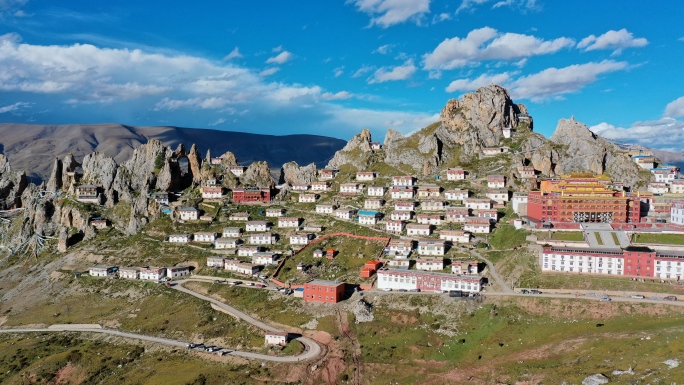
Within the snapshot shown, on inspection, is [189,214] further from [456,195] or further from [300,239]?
[456,195]

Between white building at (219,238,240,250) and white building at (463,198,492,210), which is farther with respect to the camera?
white building at (463,198,492,210)

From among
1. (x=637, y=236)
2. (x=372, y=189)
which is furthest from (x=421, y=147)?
(x=637, y=236)

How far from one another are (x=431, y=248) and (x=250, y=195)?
76.1 m

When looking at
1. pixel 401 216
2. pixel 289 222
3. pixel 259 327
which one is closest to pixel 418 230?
pixel 401 216

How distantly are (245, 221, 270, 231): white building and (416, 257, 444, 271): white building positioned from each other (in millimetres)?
53502

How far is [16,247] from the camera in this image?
541 ft

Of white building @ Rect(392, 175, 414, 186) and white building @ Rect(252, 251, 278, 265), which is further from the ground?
white building @ Rect(392, 175, 414, 186)

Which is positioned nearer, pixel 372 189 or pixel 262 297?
pixel 262 297

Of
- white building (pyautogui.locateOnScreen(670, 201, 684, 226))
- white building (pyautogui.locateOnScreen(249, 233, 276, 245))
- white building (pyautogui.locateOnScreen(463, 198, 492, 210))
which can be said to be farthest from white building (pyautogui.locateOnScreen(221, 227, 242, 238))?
white building (pyautogui.locateOnScreen(670, 201, 684, 226))

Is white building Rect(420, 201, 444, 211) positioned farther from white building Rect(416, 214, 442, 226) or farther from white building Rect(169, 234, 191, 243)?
white building Rect(169, 234, 191, 243)

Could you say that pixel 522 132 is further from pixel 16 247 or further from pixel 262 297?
pixel 16 247

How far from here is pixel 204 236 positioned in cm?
14912

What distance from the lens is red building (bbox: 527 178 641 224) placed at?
12700 cm

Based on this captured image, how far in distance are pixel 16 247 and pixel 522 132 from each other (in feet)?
590
